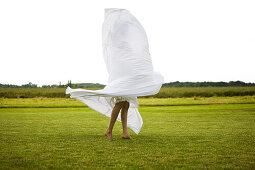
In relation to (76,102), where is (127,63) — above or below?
above

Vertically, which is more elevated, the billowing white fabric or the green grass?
the billowing white fabric

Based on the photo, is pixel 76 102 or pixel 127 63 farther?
pixel 76 102

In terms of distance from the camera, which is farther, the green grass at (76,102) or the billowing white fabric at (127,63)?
the green grass at (76,102)

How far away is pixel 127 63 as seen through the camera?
5.41 m

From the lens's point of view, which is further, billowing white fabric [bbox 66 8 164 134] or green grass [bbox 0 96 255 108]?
green grass [bbox 0 96 255 108]

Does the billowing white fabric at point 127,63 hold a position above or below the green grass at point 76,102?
above

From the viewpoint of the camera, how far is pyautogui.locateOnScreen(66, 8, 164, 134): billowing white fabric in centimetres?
529

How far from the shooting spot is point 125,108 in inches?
220

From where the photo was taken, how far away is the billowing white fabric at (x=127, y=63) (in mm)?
5285

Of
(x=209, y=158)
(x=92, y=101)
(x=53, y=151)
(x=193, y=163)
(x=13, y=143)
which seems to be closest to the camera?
(x=193, y=163)

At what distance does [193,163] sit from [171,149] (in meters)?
0.90

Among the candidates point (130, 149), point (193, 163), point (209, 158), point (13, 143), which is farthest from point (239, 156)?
point (13, 143)

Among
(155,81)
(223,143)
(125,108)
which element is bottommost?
(223,143)

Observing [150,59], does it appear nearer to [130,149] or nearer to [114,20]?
[114,20]
